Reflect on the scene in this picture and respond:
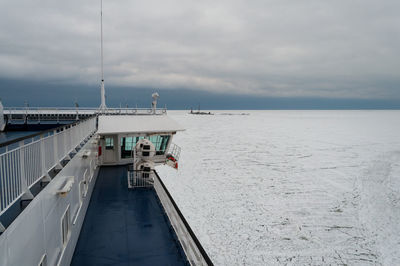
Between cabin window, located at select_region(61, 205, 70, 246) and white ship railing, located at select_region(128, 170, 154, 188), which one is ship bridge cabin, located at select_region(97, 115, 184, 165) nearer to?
white ship railing, located at select_region(128, 170, 154, 188)

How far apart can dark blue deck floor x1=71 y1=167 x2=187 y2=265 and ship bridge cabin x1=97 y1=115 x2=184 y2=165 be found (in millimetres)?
4120

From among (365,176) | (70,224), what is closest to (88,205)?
(70,224)

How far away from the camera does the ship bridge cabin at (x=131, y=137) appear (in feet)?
52.2

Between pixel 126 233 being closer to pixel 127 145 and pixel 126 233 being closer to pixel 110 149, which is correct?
pixel 127 145

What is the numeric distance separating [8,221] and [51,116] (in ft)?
94.6

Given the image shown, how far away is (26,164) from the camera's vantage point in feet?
14.2

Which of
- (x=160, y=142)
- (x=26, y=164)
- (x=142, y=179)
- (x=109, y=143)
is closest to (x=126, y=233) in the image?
(x=142, y=179)

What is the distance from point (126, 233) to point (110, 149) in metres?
9.48

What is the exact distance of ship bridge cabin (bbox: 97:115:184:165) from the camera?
626 inches

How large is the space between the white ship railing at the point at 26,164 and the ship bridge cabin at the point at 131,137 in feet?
28.1

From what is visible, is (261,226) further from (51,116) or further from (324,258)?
(51,116)

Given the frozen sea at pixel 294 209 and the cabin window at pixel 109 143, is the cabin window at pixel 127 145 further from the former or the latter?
the frozen sea at pixel 294 209

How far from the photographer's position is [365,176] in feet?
101

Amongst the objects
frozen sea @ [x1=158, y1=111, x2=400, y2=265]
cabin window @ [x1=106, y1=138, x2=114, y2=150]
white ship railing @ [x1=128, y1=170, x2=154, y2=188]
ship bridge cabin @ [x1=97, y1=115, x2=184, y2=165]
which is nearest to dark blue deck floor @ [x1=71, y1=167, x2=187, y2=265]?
white ship railing @ [x1=128, y1=170, x2=154, y2=188]
